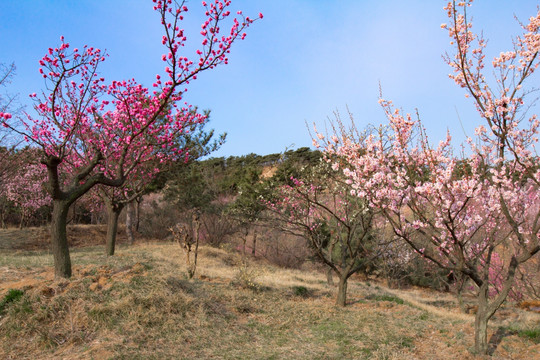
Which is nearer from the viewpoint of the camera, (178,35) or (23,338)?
(23,338)

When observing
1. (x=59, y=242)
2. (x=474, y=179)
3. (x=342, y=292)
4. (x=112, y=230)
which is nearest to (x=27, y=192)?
(x=112, y=230)

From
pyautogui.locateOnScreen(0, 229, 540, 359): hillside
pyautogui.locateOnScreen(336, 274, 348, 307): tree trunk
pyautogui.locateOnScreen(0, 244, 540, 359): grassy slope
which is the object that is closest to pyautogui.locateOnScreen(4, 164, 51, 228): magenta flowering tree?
pyautogui.locateOnScreen(0, 229, 540, 359): hillside

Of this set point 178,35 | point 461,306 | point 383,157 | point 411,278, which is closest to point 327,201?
point 461,306

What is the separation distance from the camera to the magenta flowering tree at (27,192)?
19.5m

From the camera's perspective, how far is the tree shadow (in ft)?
16.7

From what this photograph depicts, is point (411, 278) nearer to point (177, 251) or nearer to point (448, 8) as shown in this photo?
point (177, 251)

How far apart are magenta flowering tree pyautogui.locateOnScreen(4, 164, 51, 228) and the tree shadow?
21363 mm

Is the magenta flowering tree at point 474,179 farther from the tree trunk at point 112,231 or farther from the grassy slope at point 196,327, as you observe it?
the tree trunk at point 112,231

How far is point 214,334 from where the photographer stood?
532cm

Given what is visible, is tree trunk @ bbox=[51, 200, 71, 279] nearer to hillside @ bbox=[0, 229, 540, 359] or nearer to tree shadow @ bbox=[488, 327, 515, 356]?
hillside @ bbox=[0, 229, 540, 359]

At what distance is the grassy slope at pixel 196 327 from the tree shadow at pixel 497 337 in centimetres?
7

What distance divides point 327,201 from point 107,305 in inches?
293

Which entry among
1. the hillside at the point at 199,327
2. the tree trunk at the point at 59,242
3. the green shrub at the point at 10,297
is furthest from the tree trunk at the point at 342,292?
the green shrub at the point at 10,297

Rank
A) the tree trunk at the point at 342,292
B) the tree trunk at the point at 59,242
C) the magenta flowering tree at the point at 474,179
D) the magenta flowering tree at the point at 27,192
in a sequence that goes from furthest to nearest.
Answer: the magenta flowering tree at the point at 27,192
the tree trunk at the point at 342,292
the tree trunk at the point at 59,242
the magenta flowering tree at the point at 474,179
